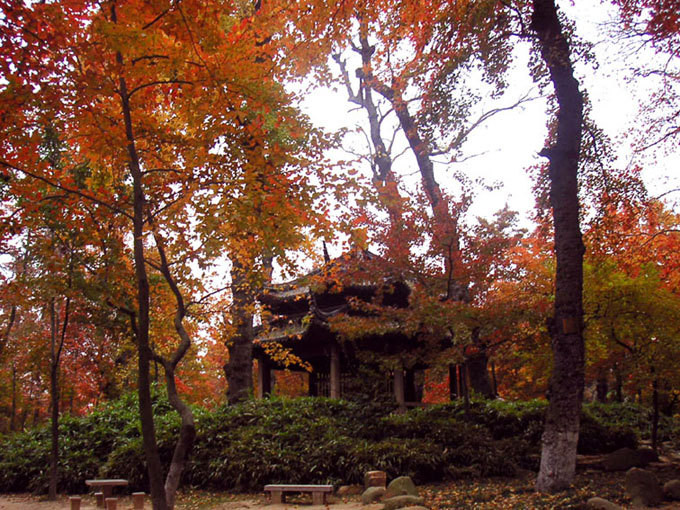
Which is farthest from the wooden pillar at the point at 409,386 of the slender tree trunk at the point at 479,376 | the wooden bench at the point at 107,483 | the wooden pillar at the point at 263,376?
the wooden bench at the point at 107,483

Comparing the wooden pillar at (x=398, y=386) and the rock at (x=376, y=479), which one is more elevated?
the wooden pillar at (x=398, y=386)

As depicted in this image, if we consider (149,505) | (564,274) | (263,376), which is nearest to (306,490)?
(149,505)

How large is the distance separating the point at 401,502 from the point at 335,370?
7.10 m

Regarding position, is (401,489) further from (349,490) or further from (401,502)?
(349,490)

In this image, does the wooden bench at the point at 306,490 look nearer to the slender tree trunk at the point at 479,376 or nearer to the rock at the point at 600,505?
the rock at the point at 600,505

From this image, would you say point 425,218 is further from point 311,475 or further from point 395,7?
point 311,475

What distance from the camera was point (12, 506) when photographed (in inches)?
371

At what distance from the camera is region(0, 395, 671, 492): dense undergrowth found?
8898 mm

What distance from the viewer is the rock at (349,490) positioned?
8344mm

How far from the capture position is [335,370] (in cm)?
1357

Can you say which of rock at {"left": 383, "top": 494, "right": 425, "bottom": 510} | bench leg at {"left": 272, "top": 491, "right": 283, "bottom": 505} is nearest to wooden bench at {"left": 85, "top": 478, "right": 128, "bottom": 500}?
bench leg at {"left": 272, "top": 491, "right": 283, "bottom": 505}

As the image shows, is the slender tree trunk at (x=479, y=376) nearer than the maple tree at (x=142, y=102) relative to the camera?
No

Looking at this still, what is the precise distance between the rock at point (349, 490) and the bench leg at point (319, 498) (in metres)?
0.58

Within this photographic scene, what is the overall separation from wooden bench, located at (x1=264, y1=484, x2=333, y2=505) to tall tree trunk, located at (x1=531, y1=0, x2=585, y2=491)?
312 centimetres
